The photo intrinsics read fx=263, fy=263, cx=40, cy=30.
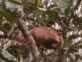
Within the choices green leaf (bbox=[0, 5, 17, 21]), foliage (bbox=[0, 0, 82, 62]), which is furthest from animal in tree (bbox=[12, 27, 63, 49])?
green leaf (bbox=[0, 5, 17, 21])

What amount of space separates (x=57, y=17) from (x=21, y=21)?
28 centimetres

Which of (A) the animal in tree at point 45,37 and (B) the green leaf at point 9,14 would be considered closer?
(B) the green leaf at point 9,14

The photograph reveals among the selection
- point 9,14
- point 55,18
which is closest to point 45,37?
point 55,18

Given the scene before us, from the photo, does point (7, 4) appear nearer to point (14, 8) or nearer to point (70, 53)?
point (14, 8)

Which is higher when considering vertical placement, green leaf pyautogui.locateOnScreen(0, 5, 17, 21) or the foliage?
green leaf pyautogui.locateOnScreen(0, 5, 17, 21)

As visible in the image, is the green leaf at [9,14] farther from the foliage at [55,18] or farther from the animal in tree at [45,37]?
the animal in tree at [45,37]

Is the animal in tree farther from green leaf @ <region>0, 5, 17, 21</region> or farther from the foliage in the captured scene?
green leaf @ <region>0, 5, 17, 21</region>

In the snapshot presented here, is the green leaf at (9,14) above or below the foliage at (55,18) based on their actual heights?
above

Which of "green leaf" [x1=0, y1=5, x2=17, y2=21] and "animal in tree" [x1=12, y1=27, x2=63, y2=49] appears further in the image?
"animal in tree" [x1=12, y1=27, x2=63, y2=49]

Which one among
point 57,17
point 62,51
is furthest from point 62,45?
point 57,17

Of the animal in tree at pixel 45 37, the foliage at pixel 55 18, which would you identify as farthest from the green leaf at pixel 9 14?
the animal in tree at pixel 45 37

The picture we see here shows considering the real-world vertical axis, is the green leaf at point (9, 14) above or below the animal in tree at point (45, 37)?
above

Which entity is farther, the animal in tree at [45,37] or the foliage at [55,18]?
the animal in tree at [45,37]

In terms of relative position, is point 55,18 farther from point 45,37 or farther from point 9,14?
point 9,14
